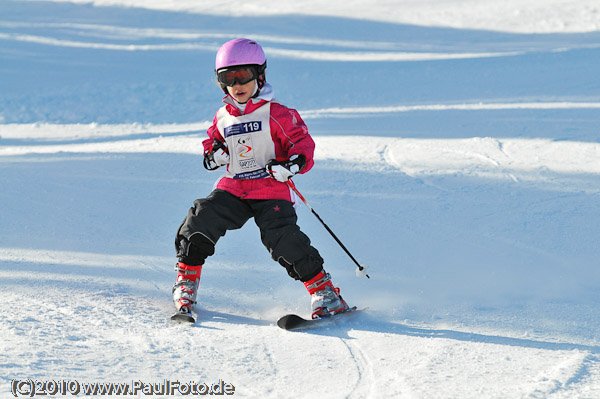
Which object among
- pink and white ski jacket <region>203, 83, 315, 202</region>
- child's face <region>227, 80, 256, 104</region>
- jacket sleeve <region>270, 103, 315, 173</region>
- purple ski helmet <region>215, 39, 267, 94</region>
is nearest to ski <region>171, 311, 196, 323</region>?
pink and white ski jacket <region>203, 83, 315, 202</region>

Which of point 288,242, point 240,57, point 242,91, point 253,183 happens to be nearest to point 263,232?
point 288,242

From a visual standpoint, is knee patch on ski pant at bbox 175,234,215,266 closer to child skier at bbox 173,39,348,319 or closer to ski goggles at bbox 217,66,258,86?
child skier at bbox 173,39,348,319

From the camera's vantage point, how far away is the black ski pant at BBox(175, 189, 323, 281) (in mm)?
3297

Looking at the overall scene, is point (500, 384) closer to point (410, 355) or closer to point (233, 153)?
point (410, 355)

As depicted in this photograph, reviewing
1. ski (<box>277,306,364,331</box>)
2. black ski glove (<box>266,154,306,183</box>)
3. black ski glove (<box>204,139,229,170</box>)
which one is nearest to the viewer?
ski (<box>277,306,364,331</box>)

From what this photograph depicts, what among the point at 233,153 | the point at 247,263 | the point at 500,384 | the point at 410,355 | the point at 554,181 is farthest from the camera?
the point at 554,181

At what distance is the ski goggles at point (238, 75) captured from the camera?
3342 mm

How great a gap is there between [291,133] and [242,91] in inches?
12.8

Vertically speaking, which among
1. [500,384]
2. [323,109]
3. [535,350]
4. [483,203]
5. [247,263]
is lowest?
[500,384]

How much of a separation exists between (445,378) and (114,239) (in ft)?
8.17

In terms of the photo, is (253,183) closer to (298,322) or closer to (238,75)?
(238,75)

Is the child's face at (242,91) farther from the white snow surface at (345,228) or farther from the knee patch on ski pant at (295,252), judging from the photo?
the white snow surface at (345,228)

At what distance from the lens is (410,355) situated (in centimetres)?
281

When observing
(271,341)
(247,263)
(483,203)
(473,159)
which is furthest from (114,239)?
(473,159)
